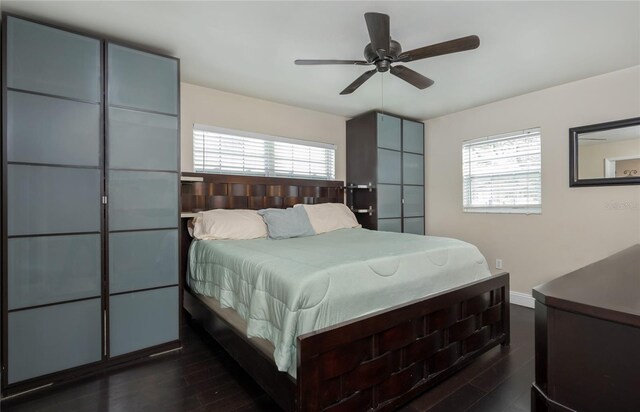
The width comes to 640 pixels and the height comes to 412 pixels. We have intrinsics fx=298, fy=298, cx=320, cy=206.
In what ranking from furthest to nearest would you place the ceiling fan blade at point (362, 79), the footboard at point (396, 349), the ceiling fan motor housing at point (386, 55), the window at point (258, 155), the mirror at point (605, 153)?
the window at point (258, 155), the mirror at point (605, 153), the ceiling fan blade at point (362, 79), the ceiling fan motor housing at point (386, 55), the footboard at point (396, 349)

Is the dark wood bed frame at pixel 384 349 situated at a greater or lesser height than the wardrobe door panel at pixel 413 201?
lesser

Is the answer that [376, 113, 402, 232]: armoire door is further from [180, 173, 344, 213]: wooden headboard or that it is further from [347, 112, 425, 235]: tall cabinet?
[180, 173, 344, 213]: wooden headboard

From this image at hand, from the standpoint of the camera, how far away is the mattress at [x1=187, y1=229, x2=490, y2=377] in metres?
1.50

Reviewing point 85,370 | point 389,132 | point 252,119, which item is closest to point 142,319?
point 85,370

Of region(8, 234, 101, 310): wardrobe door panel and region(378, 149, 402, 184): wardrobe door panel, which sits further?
region(378, 149, 402, 184): wardrobe door panel

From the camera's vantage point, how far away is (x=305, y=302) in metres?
1.48

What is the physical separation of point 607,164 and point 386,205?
7.69ft

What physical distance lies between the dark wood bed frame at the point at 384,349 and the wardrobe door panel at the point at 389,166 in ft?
7.00

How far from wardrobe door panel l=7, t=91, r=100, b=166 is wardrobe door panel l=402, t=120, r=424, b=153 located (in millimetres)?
3692

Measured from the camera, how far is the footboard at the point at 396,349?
1.43 meters

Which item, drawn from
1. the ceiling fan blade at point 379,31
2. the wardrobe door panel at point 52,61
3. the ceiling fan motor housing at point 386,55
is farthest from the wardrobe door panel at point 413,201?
the wardrobe door panel at point 52,61

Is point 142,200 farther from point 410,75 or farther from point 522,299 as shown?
point 522,299

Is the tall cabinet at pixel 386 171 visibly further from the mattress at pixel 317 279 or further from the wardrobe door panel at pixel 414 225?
the mattress at pixel 317 279

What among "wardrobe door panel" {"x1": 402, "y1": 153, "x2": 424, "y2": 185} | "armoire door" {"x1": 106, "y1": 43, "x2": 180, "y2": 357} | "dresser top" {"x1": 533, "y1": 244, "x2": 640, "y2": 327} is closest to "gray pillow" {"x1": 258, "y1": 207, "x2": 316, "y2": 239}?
"armoire door" {"x1": 106, "y1": 43, "x2": 180, "y2": 357}
